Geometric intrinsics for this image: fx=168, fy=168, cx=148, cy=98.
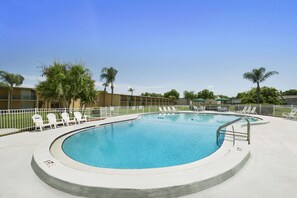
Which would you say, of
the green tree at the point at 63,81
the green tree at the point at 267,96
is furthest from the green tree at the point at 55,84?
the green tree at the point at 267,96

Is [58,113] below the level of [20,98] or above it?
below

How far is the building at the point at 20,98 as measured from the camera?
820 inches

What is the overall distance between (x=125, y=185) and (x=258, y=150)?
14.9 feet

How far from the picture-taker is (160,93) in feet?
213

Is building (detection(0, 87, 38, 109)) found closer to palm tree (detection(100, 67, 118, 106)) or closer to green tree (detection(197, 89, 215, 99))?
palm tree (detection(100, 67, 118, 106))

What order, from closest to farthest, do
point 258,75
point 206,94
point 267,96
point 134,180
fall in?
point 134,180, point 258,75, point 267,96, point 206,94

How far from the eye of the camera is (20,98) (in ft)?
71.5

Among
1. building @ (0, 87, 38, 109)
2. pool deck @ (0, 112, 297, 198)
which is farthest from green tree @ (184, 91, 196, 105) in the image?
pool deck @ (0, 112, 297, 198)

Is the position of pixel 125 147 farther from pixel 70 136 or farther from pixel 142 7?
pixel 142 7

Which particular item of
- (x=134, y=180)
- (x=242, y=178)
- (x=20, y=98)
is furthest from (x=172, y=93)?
(x=134, y=180)

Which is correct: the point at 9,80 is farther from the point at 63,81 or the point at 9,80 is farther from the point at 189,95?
the point at 189,95

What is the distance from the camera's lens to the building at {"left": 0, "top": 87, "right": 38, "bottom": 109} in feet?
68.3

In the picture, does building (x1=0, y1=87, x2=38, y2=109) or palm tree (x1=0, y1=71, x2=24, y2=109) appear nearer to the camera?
building (x1=0, y1=87, x2=38, y2=109)

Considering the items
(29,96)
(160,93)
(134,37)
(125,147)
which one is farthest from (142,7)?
(160,93)
